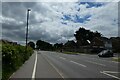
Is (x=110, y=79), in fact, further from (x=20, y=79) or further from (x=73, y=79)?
(x=20, y=79)

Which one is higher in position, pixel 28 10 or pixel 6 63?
pixel 28 10

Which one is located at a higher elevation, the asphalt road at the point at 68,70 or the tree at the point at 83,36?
the tree at the point at 83,36

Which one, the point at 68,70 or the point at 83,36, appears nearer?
the point at 68,70

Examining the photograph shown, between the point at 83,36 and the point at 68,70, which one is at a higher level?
the point at 83,36

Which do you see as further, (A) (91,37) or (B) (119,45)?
(A) (91,37)

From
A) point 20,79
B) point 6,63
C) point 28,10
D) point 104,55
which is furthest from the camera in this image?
point 104,55

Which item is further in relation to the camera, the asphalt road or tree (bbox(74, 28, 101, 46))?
tree (bbox(74, 28, 101, 46))

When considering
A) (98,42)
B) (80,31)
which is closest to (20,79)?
(98,42)

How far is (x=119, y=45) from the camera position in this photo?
104000mm

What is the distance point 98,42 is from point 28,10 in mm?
88851

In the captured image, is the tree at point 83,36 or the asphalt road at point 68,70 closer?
the asphalt road at point 68,70

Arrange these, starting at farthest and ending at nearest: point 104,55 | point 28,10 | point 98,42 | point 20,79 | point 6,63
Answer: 1. point 98,42
2. point 104,55
3. point 28,10
4. point 6,63
5. point 20,79

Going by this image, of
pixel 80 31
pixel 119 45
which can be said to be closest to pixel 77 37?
pixel 80 31

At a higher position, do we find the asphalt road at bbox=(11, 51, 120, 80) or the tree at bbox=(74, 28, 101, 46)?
the tree at bbox=(74, 28, 101, 46)
